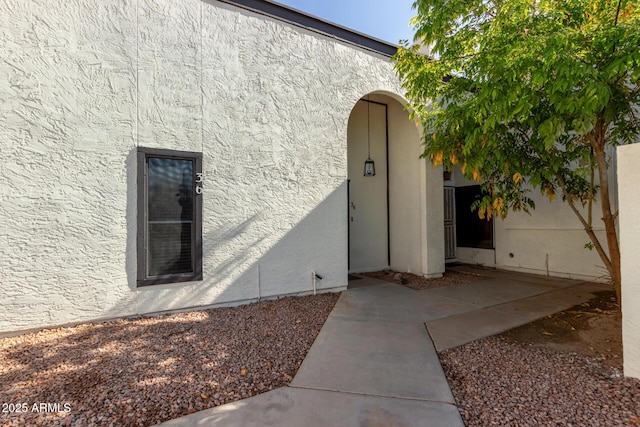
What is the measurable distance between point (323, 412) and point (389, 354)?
4.16ft

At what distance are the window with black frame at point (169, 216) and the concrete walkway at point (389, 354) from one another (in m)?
2.43

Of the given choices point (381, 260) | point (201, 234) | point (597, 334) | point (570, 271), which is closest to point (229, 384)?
point (201, 234)

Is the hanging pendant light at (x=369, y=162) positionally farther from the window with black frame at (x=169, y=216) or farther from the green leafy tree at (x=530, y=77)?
the window with black frame at (x=169, y=216)

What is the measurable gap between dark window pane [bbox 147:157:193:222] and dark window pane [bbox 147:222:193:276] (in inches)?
5.5

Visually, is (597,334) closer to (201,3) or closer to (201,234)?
(201,234)

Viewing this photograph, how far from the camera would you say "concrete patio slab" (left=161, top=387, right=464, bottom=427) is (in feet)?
7.30

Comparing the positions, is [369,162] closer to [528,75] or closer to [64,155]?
[528,75]

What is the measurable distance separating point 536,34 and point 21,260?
6.59 metres

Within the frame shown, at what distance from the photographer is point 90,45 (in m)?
4.12

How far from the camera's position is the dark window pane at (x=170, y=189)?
177 inches

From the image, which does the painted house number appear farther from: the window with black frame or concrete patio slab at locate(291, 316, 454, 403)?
concrete patio slab at locate(291, 316, 454, 403)

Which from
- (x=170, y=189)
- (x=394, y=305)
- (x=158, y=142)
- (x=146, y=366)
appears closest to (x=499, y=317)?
(x=394, y=305)

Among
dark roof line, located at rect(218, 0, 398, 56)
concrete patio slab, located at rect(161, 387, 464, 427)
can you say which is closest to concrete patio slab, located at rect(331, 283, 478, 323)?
concrete patio slab, located at rect(161, 387, 464, 427)

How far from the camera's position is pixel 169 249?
15.1 feet
